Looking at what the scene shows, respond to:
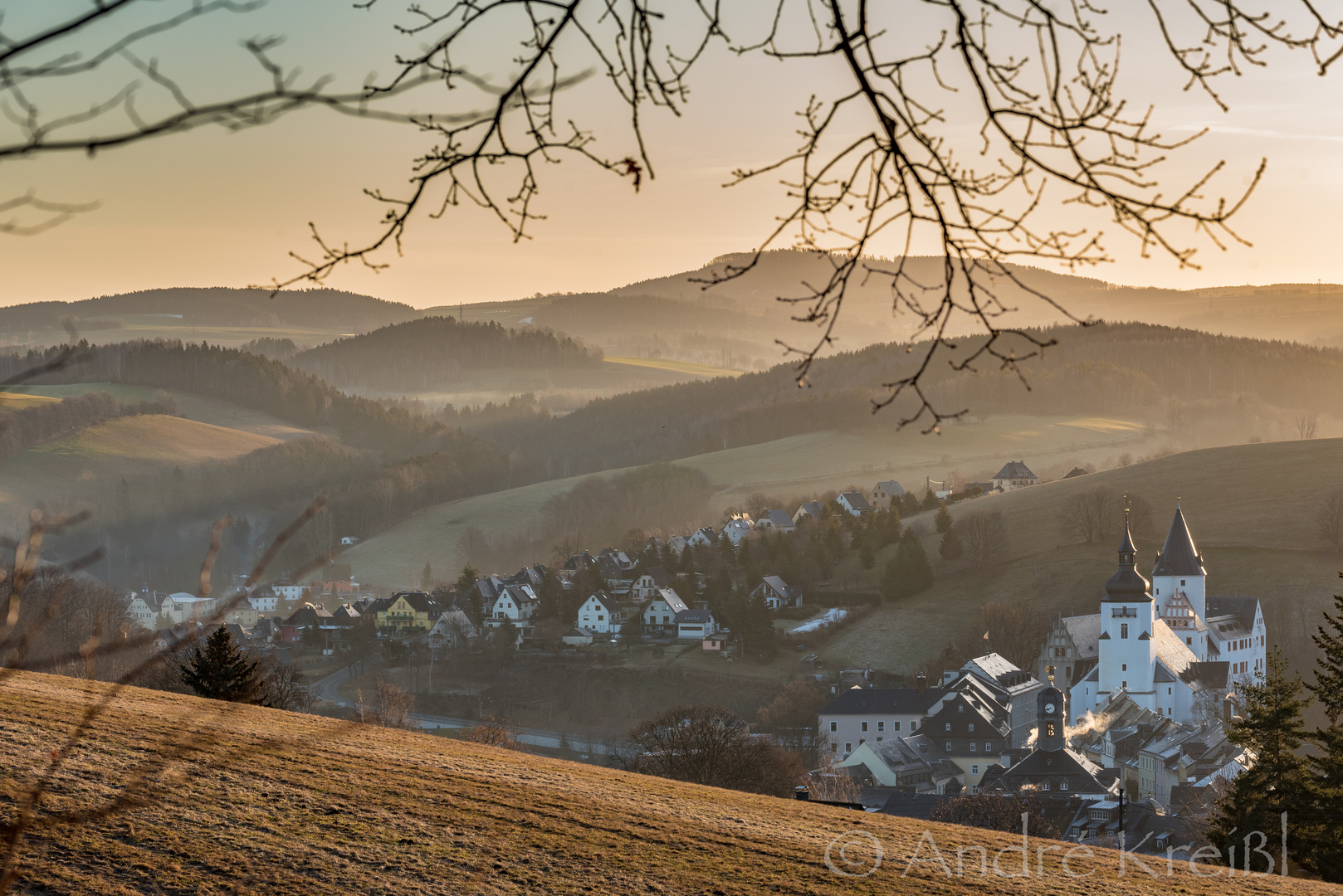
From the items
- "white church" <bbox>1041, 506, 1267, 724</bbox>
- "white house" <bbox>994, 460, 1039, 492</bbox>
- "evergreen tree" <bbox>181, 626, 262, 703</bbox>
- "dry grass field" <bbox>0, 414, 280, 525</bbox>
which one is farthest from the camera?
"white house" <bbox>994, 460, 1039, 492</bbox>

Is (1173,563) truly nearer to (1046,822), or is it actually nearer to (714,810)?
(1046,822)

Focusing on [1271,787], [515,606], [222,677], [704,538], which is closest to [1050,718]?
[1271,787]

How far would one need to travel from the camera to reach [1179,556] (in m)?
70.0

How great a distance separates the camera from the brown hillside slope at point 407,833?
462 inches

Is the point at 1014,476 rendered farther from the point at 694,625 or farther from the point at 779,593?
the point at 694,625

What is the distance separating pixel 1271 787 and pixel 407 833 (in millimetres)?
17482

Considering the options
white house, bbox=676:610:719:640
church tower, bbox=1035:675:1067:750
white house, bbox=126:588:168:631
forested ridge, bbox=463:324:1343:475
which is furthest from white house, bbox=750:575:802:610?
forested ridge, bbox=463:324:1343:475

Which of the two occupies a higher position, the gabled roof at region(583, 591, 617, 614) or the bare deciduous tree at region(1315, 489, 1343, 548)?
the bare deciduous tree at region(1315, 489, 1343, 548)

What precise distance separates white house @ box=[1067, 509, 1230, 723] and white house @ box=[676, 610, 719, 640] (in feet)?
71.2

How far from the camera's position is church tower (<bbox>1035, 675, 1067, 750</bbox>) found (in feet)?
177

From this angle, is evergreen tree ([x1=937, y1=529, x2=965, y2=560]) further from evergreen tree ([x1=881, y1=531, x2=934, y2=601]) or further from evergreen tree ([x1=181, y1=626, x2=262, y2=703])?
evergreen tree ([x1=181, y1=626, x2=262, y2=703])

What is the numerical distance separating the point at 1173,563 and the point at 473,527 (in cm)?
6661

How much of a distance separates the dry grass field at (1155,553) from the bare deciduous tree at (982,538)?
0.71 metres

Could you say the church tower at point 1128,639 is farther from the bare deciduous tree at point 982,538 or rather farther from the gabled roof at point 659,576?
the gabled roof at point 659,576
